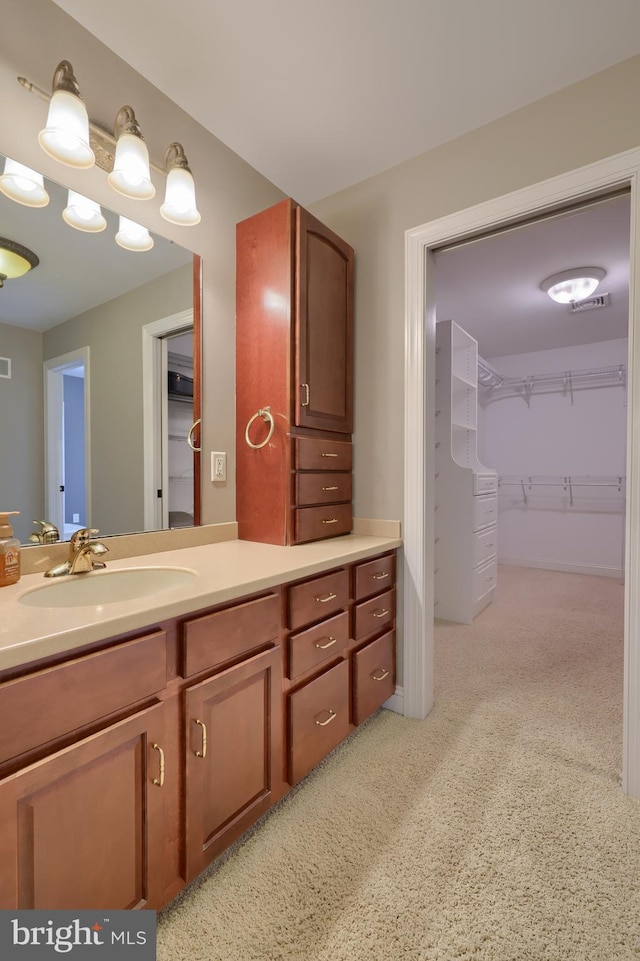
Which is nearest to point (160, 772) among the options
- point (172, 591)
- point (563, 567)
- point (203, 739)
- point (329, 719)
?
point (203, 739)

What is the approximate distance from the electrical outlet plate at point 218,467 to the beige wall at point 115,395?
0.34m

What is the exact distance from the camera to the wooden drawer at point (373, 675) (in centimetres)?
176

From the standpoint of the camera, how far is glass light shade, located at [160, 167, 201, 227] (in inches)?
61.8

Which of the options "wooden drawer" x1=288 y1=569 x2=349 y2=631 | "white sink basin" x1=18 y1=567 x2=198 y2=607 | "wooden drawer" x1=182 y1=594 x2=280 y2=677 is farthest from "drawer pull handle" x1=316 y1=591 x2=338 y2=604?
"white sink basin" x1=18 y1=567 x2=198 y2=607

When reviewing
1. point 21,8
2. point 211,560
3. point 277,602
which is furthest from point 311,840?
point 21,8

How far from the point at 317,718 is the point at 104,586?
843mm

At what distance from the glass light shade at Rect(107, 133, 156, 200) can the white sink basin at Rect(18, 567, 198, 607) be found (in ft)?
4.13

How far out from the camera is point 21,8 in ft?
4.17

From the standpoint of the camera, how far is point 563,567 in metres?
5.18

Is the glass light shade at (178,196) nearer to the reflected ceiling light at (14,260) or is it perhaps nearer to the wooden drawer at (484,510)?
the reflected ceiling light at (14,260)

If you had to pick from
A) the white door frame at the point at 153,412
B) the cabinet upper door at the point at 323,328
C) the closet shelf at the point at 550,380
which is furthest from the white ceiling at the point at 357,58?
the closet shelf at the point at 550,380

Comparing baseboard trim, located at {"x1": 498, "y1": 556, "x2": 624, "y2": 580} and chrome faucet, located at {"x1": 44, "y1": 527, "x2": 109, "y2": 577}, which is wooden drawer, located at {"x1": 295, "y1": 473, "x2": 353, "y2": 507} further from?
baseboard trim, located at {"x1": 498, "y1": 556, "x2": 624, "y2": 580}

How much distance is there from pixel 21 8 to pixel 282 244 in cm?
97

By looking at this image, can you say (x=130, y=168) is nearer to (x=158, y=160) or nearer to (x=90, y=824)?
(x=158, y=160)
